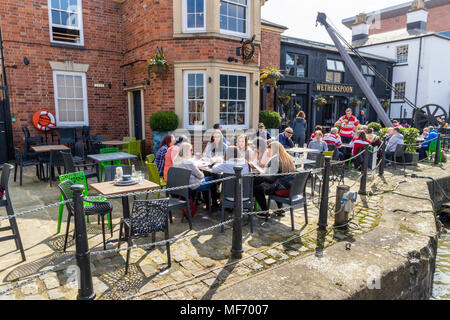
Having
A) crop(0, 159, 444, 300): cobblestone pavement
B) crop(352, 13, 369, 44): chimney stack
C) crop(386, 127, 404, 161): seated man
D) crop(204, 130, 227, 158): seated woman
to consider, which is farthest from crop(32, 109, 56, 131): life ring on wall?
crop(352, 13, 369, 44): chimney stack

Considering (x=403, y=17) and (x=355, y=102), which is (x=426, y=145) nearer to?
(x=355, y=102)

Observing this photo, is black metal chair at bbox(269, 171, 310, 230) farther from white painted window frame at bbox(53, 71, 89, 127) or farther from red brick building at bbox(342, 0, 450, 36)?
red brick building at bbox(342, 0, 450, 36)

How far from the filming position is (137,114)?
438 inches

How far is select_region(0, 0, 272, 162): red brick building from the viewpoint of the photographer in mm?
9188

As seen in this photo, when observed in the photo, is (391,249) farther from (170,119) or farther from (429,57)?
(429,57)

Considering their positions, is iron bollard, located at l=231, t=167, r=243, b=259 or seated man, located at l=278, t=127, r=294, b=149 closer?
iron bollard, located at l=231, t=167, r=243, b=259

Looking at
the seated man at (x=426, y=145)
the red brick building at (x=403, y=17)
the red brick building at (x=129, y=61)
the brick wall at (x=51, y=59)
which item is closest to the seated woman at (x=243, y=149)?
the red brick building at (x=129, y=61)

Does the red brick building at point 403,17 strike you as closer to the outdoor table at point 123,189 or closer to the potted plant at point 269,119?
the potted plant at point 269,119

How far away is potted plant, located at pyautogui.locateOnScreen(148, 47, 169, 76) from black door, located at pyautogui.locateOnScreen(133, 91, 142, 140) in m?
1.94

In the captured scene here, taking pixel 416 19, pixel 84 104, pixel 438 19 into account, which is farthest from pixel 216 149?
pixel 438 19

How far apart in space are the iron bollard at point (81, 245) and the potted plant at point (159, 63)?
23.5 feet

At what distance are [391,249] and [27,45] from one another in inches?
438

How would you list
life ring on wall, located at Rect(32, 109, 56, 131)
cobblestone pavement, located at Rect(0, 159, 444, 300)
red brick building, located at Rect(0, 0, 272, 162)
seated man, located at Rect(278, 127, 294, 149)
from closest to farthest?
cobblestone pavement, located at Rect(0, 159, 444, 300)
seated man, located at Rect(278, 127, 294, 149)
red brick building, located at Rect(0, 0, 272, 162)
life ring on wall, located at Rect(32, 109, 56, 131)

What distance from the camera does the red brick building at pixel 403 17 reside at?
31.4 m
